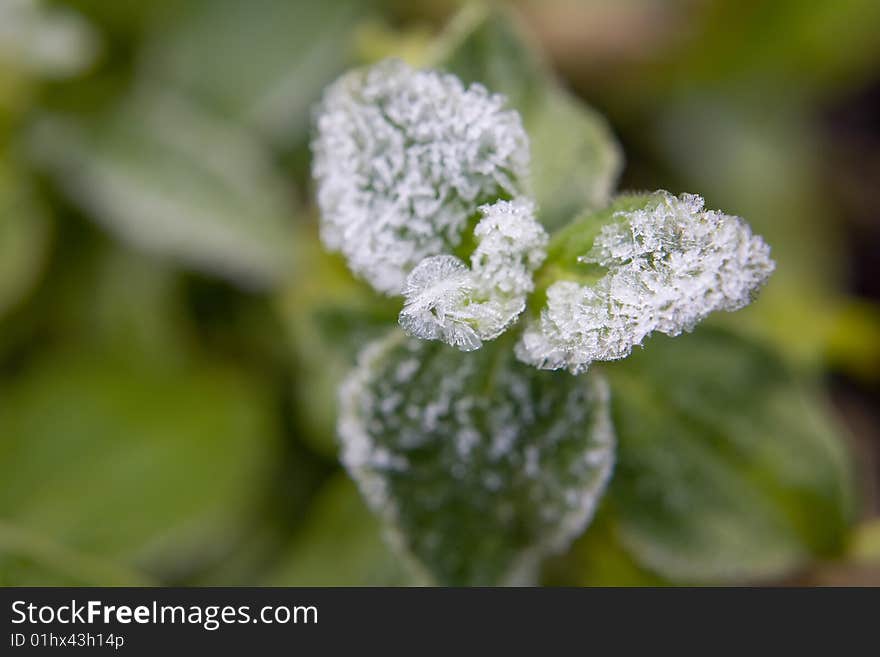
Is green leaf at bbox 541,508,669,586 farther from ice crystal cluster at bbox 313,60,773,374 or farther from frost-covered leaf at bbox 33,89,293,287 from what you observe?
frost-covered leaf at bbox 33,89,293,287

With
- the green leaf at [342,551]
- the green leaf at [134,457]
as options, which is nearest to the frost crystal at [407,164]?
the green leaf at [342,551]

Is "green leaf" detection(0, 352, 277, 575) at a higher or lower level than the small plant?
higher

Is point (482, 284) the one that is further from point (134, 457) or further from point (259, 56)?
point (259, 56)

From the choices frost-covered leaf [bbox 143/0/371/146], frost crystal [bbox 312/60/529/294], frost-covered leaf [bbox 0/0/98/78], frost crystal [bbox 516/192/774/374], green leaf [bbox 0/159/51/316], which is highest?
frost-covered leaf [bbox 143/0/371/146]

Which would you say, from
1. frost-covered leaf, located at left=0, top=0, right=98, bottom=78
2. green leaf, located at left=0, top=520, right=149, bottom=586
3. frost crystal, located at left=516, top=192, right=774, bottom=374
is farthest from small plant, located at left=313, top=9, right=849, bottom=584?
frost-covered leaf, located at left=0, top=0, right=98, bottom=78

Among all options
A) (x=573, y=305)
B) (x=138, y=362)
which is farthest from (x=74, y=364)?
(x=573, y=305)

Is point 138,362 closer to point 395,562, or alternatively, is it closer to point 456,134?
point 395,562
